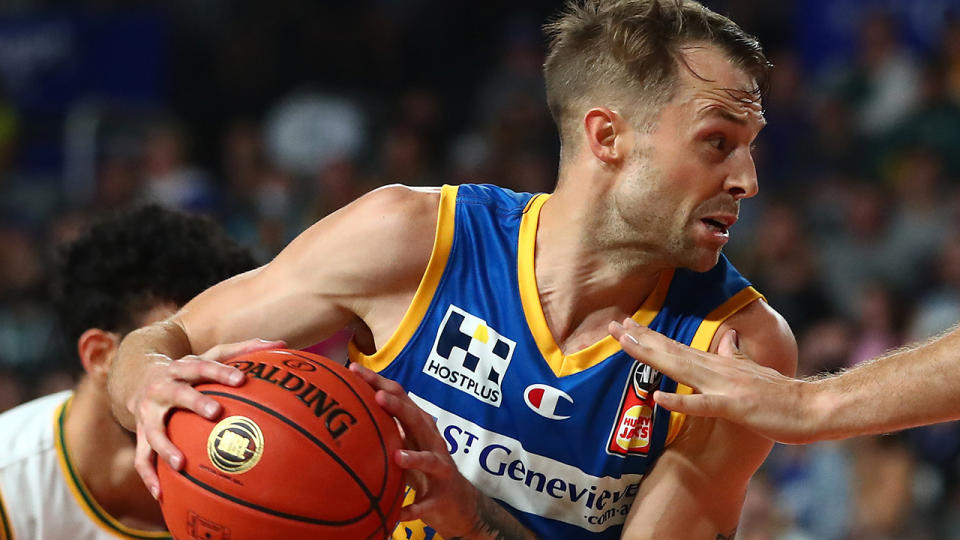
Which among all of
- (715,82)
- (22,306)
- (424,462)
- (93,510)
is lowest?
(22,306)

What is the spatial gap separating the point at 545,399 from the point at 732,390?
0.49 m

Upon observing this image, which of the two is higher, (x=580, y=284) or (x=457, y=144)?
(x=580, y=284)

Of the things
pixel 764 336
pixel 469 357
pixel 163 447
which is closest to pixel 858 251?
pixel 764 336

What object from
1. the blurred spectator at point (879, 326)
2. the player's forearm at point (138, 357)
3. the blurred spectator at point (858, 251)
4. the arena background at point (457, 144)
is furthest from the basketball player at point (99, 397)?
the blurred spectator at point (858, 251)

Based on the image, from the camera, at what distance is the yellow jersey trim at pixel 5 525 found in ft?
12.1

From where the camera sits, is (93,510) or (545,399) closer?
(545,399)

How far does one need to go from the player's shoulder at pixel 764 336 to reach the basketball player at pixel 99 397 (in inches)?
65.2

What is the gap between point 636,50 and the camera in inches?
120

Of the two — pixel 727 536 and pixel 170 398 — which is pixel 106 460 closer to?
pixel 170 398

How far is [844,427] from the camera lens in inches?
108

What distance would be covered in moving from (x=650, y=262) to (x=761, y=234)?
4564mm

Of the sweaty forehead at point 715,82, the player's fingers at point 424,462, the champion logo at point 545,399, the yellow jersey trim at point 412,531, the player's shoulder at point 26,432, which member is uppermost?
the sweaty forehead at point 715,82

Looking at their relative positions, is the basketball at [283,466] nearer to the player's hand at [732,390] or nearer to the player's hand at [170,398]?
the player's hand at [170,398]

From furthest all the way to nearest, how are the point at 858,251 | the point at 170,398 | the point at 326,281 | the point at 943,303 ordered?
the point at 858,251 → the point at 943,303 → the point at 326,281 → the point at 170,398
